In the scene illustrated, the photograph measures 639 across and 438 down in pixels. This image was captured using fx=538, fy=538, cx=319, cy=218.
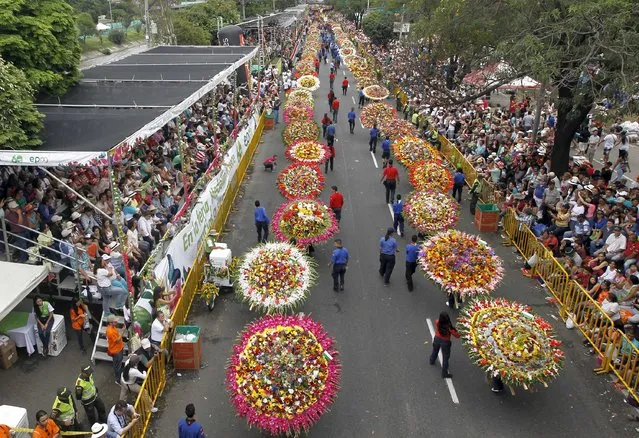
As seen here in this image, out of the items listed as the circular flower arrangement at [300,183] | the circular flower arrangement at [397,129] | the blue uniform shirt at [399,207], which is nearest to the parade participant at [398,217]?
the blue uniform shirt at [399,207]

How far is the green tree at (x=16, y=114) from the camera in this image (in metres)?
9.88

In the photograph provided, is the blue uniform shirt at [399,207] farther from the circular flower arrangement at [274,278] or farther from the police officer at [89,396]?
the police officer at [89,396]

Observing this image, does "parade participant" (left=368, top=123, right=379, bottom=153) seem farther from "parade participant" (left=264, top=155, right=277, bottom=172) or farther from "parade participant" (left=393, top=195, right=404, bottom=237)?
"parade participant" (left=393, top=195, right=404, bottom=237)

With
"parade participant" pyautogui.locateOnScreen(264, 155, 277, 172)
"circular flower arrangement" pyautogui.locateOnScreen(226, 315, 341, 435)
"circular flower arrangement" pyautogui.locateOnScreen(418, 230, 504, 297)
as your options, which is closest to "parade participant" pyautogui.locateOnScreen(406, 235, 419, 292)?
"circular flower arrangement" pyautogui.locateOnScreen(418, 230, 504, 297)

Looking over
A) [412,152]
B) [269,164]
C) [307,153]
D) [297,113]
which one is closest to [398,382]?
[307,153]

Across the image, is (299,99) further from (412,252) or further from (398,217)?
(412,252)

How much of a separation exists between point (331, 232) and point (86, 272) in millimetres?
5732

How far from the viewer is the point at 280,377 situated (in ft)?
25.9

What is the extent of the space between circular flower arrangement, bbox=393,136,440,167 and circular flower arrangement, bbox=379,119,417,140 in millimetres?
2380

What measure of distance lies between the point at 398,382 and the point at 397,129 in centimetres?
1461

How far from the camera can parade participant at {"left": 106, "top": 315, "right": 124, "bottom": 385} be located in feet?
30.8

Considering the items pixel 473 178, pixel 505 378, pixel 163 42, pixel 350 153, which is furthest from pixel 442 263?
pixel 163 42

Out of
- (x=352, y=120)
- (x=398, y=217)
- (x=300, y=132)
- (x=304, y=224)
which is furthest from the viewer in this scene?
(x=352, y=120)

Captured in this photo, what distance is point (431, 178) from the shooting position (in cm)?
1658
